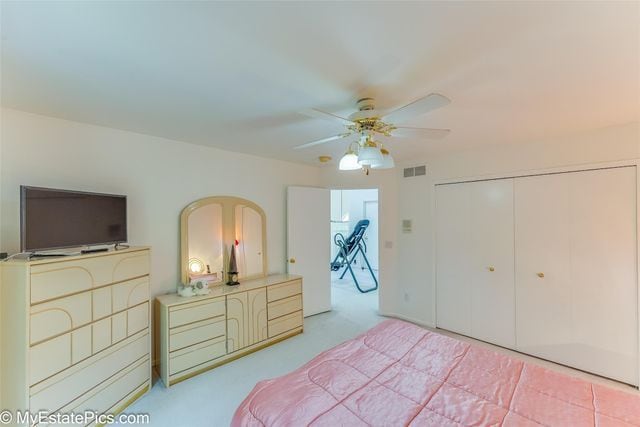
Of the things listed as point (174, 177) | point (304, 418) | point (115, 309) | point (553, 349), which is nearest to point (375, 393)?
point (304, 418)

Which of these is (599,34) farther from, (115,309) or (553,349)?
(115,309)

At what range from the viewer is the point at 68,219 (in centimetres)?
197

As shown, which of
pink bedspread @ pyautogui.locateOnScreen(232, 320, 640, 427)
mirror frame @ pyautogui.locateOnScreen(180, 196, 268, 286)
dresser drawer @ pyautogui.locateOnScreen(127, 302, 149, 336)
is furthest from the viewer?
mirror frame @ pyautogui.locateOnScreen(180, 196, 268, 286)

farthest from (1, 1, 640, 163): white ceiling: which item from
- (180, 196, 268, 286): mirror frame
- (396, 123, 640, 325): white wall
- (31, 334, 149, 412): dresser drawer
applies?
(31, 334, 149, 412): dresser drawer

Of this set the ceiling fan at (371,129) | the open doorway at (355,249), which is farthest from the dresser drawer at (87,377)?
the open doorway at (355,249)

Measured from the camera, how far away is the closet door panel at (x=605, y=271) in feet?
8.07

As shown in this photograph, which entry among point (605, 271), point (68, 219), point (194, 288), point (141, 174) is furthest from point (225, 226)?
point (605, 271)

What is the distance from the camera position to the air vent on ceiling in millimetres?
3832

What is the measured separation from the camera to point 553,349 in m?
2.85

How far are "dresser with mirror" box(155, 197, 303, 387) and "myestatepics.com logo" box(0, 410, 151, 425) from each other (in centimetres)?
41

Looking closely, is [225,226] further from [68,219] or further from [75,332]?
[75,332]

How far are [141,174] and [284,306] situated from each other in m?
2.18

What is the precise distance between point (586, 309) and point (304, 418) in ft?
9.83

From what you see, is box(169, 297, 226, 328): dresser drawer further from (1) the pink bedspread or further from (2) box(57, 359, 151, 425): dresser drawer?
(1) the pink bedspread
